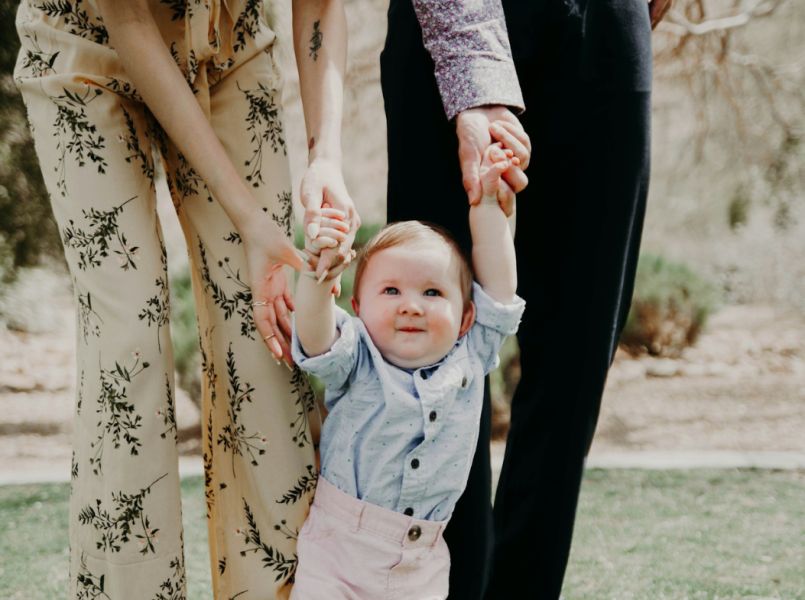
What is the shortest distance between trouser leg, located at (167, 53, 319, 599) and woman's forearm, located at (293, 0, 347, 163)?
0.26 feet

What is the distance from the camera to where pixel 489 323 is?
185cm

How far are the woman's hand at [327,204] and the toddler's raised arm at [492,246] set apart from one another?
0.70 ft

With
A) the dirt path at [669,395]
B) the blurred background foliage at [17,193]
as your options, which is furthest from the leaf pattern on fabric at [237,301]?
the blurred background foliage at [17,193]

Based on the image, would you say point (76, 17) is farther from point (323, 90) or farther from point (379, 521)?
point (379, 521)

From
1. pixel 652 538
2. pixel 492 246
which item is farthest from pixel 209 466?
pixel 652 538

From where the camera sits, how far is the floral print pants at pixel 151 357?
5.59 feet

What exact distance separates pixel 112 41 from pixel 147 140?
195 millimetres

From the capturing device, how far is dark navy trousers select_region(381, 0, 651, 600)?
1872 millimetres

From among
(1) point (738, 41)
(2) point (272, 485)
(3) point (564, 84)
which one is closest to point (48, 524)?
(2) point (272, 485)

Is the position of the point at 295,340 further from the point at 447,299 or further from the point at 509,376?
the point at 509,376

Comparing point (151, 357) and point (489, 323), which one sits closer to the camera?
point (151, 357)

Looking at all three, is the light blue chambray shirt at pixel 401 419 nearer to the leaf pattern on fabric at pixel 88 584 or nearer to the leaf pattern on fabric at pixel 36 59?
the leaf pattern on fabric at pixel 88 584

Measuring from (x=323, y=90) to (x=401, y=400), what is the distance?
1.88ft

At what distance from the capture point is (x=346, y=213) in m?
1.72
